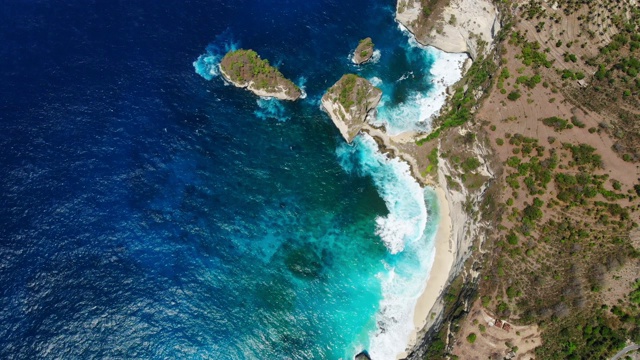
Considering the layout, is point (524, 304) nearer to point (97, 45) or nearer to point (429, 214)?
point (429, 214)

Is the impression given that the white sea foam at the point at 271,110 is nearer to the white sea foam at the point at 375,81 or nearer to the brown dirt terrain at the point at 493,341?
the white sea foam at the point at 375,81

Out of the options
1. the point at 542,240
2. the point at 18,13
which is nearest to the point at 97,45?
the point at 18,13

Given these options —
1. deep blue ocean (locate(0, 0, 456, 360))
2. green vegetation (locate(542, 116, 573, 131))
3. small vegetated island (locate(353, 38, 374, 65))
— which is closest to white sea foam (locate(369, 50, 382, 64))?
deep blue ocean (locate(0, 0, 456, 360))

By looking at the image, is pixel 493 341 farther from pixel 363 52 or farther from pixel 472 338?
pixel 363 52

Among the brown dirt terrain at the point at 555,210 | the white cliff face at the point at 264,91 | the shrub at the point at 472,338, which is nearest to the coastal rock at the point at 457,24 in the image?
the brown dirt terrain at the point at 555,210

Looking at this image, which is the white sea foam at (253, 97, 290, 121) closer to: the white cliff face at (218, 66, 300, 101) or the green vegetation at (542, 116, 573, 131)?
the white cliff face at (218, 66, 300, 101)

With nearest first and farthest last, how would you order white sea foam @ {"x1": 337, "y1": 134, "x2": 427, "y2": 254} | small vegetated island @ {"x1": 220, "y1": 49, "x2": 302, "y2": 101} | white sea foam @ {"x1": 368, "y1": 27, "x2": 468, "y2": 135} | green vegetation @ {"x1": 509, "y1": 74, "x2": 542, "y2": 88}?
white sea foam @ {"x1": 337, "y1": 134, "x2": 427, "y2": 254} < green vegetation @ {"x1": 509, "y1": 74, "x2": 542, "y2": 88} < white sea foam @ {"x1": 368, "y1": 27, "x2": 468, "y2": 135} < small vegetated island @ {"x1": 220, "y1": 49, "x2": 302, "y2": 101}

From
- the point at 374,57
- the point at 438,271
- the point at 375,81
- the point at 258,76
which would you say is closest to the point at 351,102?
the point at 375,81
